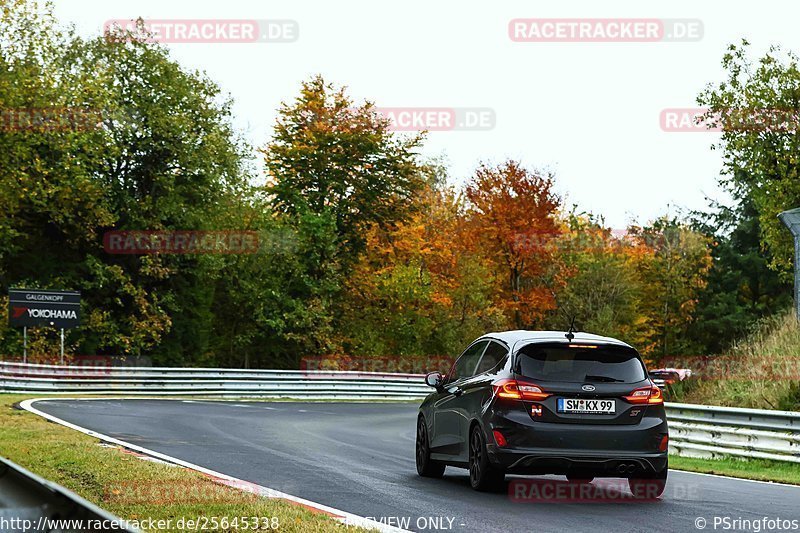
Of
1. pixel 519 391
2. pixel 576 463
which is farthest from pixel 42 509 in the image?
pixel 576 463

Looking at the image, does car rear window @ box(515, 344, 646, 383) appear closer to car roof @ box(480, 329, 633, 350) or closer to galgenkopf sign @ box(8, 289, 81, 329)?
car roof @ box(480, 329, 633, 350)

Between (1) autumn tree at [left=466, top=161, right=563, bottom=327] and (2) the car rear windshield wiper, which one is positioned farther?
(1) autumn tree at [left=466, top=161, right=563, bottom=327]

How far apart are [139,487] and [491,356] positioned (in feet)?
12.4

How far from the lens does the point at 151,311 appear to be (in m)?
48.4

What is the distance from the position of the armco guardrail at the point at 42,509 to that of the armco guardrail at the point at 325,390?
41.3 feet

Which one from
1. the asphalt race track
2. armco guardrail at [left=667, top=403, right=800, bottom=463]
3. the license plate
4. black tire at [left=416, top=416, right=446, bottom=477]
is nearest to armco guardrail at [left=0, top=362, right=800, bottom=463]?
armco guardrail at [left=667, top=403, right=800, bottom=463]

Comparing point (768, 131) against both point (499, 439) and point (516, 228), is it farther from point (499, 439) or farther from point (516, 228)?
point (499, 439)

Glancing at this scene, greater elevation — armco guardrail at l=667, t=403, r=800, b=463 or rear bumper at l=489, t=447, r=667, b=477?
rear bumper at l=489, t=447, r=667, b=477

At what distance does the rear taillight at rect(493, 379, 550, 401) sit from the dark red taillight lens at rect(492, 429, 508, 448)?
0.34 m

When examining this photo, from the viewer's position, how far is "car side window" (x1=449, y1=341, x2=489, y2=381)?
12.2m

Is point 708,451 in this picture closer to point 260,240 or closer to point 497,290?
point 260,240

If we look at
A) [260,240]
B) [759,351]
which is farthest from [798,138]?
[260,240]

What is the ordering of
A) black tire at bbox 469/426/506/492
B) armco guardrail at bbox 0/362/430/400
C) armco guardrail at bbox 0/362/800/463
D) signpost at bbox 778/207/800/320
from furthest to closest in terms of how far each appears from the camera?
armco guardrail at bbox 0/362/430/400
signpost at bbox 778/207/800/320
armco guardrail at bbox 0/362/800/463
black tire at bbox 469/426/506/492

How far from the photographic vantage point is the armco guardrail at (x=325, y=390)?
56.6ft
